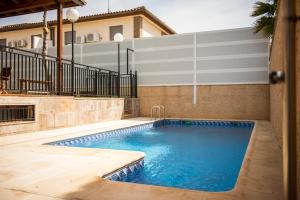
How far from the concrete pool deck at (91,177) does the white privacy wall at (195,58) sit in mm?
8699

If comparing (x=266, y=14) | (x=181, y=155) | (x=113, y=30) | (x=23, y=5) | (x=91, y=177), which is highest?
(x=113, y=30)

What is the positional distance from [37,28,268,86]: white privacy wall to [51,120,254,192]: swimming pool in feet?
14.8

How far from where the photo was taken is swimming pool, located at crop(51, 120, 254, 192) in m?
4.25

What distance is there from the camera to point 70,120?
9438 mm

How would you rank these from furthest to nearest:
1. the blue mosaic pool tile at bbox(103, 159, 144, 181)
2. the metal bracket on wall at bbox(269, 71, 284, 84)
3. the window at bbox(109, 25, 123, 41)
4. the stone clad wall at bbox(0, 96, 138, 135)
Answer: the window at bbox(109, 25, 123, 41)
the stone clad wall at bbox(0, 96, 138, 135)
the blue mosaic pool tile at bbox(103, 159, 144, 181)
the metal bracket on wall at bbox(269, 71, 284, 84)

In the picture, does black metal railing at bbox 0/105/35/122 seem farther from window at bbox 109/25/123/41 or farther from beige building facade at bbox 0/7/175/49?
window at bbox 109/25/123/41

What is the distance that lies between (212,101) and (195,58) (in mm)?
2536

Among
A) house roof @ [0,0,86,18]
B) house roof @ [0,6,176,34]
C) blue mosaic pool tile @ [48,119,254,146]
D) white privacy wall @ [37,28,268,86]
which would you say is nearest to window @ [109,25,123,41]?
house roof @ [0,6,176,34]

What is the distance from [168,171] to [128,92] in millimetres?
10334

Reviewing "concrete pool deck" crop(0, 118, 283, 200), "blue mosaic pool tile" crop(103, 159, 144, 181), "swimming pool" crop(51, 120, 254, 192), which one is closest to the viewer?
"concrete pool deck" crop(0, 118, 283, 200)

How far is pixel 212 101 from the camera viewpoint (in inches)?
526

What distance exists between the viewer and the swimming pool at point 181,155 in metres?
4.25

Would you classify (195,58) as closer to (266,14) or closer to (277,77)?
(266,14)

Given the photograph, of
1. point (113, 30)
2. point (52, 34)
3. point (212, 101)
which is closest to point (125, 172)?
point (212, 101)
